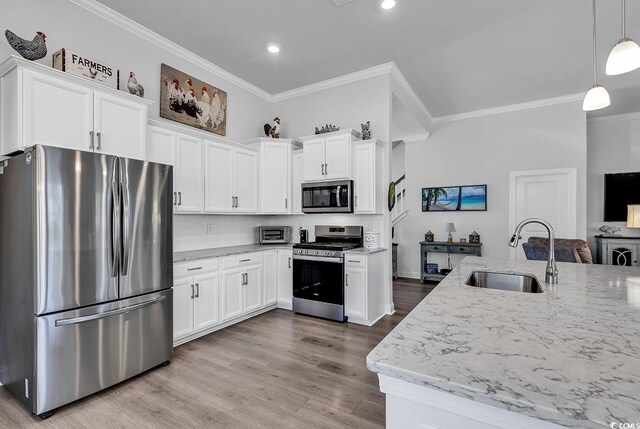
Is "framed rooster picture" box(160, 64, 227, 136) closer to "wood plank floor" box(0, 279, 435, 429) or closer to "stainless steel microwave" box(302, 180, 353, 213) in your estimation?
"stainless steel microwave" box(302, 180, 353, 213)

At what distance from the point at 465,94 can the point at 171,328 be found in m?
5.21

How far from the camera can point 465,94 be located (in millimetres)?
4895

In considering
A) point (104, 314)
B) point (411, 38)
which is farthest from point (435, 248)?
point (104, 314)

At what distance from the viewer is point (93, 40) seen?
2883 millimetres

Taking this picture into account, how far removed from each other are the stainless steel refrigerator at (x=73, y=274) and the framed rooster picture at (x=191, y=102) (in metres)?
1.40

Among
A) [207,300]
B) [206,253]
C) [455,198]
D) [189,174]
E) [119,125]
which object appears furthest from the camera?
[455,198]

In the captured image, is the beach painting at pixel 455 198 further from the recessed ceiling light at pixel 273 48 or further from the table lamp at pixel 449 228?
the recessed ceiling light at pixel 273 48

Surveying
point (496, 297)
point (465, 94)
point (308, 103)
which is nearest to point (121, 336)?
point (496, 297)

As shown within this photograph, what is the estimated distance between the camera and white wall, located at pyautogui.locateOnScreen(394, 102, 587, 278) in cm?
505

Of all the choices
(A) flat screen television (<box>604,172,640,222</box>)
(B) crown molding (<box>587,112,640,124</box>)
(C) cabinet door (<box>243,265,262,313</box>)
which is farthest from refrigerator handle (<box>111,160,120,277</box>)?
(B) crown molding (<box>587,112,640,124</box>)

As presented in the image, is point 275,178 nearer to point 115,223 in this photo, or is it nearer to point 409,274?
point 115,223

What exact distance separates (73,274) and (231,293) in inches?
66.2

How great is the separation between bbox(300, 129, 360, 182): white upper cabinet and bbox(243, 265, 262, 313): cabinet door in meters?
1.43

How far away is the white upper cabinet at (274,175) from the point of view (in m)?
4.32
